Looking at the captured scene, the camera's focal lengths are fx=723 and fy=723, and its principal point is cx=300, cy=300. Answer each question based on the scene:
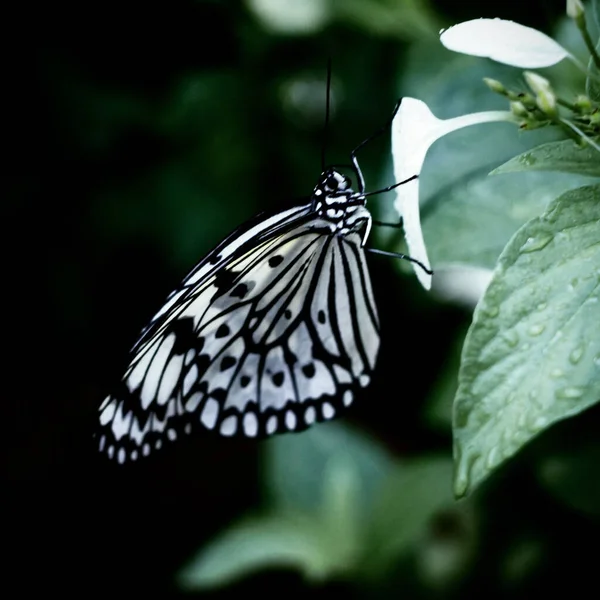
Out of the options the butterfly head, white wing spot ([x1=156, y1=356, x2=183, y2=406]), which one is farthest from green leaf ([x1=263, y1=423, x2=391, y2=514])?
the butterfly head

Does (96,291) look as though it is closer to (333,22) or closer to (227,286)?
(333,22)

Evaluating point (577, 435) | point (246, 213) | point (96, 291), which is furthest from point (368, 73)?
point (96, 291)

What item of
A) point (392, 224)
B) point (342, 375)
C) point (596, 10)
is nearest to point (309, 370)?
point (342, 375)

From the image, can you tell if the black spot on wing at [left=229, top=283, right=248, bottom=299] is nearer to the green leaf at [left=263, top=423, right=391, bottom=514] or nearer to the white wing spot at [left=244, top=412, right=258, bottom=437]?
the white wing spot at [left=244, top=412, right=258, bottom=437]

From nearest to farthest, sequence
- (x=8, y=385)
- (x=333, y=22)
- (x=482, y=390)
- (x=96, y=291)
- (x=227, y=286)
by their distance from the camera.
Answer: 1. (x=482, y=390)
2. (x=227, y=286)
3. (x=333, y=22)
4. (x=96, y=291)
5. (x=8, y=385)

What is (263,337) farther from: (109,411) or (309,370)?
(109,411)

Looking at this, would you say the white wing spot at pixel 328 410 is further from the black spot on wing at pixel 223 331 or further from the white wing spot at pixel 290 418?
the black spot on wing at pixel 223 331
